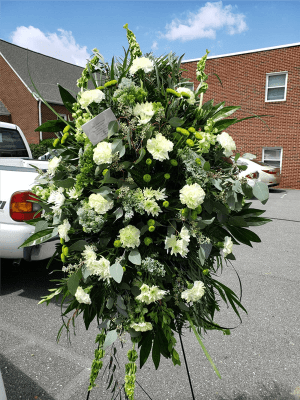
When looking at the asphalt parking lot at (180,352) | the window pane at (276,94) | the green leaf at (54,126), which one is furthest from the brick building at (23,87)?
the green leaf at (54,126)

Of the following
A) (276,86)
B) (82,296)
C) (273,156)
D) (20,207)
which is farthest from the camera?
(273,156)

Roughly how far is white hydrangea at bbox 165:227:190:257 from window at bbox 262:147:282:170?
16.1m

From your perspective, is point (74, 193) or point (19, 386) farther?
point (19, 386)

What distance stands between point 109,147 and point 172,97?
410mm

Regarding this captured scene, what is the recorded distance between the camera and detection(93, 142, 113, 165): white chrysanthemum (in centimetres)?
136

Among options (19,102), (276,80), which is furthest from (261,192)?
(19,102)

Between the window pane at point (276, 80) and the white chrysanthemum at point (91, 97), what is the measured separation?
54.0 ft

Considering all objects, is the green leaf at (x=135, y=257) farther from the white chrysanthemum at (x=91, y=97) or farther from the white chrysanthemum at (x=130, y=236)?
the white chrysanthemum at (x=91, y=97)

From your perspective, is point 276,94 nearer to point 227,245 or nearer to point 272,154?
point 272,154

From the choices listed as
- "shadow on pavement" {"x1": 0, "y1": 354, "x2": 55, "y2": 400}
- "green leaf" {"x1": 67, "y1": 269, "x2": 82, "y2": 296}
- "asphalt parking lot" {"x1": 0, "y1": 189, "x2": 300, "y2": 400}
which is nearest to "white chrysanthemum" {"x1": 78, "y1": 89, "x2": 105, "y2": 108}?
"green leaf" {"x1": 67, "y1": 269, "x2": 82, "y2": 296}

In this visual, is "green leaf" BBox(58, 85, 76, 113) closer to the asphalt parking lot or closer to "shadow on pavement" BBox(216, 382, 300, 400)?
the asphalt parking lot

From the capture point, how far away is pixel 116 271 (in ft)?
4.46

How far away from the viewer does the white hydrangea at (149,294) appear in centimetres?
137

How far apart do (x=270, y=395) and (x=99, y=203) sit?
2.01 m
